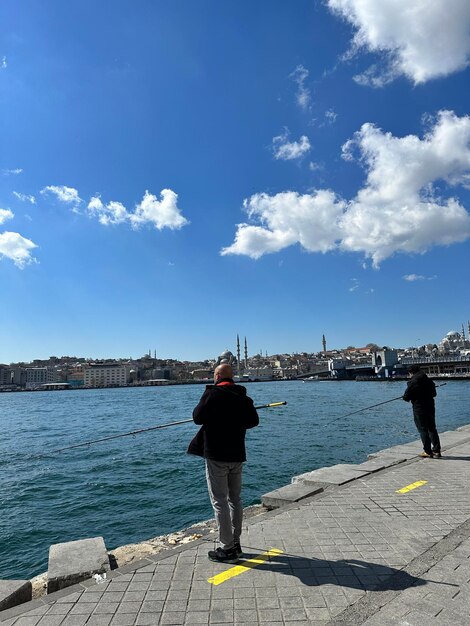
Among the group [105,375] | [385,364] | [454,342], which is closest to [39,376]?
[105,375]

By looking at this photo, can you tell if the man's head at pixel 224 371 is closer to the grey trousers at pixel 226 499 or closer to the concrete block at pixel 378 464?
the grey trousers at pixel 226 499

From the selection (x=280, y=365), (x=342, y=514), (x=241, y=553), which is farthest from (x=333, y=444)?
(x=280, y=365)

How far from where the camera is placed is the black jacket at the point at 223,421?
3.54 metres

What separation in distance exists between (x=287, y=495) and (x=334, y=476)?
3.96 feet

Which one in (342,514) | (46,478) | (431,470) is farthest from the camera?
(46,478)

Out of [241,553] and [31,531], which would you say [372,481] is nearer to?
[241,553]

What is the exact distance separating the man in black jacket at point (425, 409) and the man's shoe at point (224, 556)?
4.79m

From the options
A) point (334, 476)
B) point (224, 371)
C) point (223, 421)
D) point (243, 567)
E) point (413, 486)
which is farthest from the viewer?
point (334, 476)

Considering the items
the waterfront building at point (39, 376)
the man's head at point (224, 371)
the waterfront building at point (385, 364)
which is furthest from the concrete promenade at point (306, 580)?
the waterfront building at point (39, 376)

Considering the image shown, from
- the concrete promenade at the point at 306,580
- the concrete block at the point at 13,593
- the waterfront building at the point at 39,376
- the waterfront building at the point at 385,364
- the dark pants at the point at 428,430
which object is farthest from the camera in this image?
the waterfront building at the point at 39,376

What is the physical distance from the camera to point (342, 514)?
457 cm

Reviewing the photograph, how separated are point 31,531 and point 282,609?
271 inches

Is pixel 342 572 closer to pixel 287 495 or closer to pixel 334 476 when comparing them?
pixel 287 495

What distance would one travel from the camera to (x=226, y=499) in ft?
11.8
